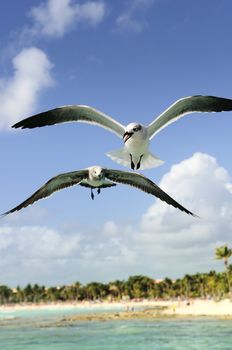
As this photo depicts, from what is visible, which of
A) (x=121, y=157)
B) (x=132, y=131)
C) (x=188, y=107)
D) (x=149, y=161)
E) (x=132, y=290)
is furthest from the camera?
(x=132, y=290)

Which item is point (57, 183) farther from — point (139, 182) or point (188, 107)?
point (188, 107)

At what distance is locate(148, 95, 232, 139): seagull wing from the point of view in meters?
11.3

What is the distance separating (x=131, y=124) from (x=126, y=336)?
3378 cm

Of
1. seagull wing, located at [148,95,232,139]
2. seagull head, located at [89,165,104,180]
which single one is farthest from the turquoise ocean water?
seagull head, located at [89,165,104,180]

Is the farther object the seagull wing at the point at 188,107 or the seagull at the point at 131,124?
the seagull wing at the point at 188,107

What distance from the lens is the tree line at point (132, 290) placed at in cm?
9669

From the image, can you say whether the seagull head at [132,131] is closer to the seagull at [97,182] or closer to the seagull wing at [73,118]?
the seagull at [97,182]

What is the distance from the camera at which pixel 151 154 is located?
10992mm

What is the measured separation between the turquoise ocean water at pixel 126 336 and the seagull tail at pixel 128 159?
2467 cm

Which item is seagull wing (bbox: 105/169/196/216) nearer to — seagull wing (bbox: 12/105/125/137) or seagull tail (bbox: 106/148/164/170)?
seagull tail (bbox: 106/148/164/170)

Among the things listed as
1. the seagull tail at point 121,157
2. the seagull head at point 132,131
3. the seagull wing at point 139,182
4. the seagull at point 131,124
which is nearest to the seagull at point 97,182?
the seagull wing at point 139,182

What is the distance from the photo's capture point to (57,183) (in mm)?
10875

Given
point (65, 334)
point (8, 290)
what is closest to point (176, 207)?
point (65, 334)

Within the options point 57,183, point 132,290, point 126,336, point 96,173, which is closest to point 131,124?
point 96,173
